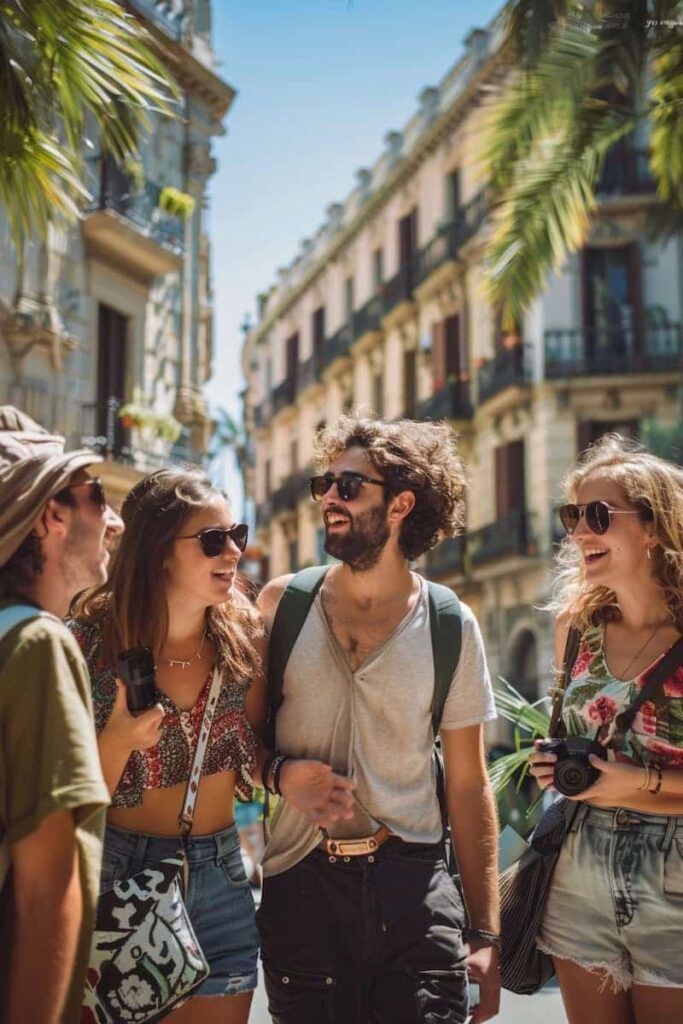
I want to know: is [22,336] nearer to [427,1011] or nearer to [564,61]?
[564,61]

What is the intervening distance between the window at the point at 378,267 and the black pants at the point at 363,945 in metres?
32.9

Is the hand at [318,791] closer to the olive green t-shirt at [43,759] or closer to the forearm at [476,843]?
the forearm at [476,843]

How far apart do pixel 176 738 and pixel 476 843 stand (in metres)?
0.85

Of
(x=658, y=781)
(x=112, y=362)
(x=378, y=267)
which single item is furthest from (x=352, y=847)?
(x=378, y=267)

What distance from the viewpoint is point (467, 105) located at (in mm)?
29562

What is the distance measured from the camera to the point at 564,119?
8438mm

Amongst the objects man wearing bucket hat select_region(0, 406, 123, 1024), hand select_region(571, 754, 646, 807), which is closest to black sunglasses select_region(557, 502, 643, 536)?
hand select_region(571, 754, 646, 807)

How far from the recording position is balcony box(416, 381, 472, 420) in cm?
2908

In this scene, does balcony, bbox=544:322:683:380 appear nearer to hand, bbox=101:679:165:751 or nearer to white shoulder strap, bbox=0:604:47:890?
hand, bbox=101:679:165:751

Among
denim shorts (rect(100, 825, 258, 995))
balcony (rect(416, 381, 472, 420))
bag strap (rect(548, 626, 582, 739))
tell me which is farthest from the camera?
balcony (rect(416, 381, 472, 420))

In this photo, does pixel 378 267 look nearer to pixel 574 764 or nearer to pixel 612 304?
pixel 612 304

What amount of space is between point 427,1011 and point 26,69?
3747 millimetres

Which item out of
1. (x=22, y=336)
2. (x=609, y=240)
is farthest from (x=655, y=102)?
(x=609, y=240)

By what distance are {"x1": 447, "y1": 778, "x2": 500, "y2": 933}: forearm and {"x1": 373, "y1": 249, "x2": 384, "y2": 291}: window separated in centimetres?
3271
